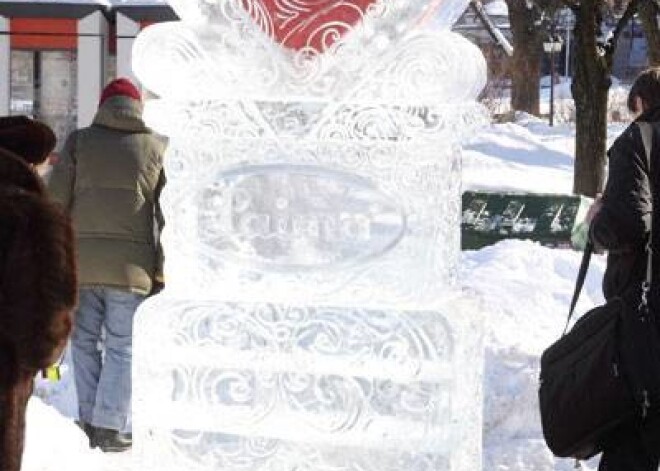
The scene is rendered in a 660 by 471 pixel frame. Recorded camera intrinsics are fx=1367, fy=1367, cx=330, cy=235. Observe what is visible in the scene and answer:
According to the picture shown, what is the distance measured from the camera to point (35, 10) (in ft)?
50.3

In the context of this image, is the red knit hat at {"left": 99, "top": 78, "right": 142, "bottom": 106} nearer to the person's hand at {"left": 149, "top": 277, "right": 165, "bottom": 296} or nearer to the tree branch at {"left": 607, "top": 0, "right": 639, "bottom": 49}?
the person's hand at {"left": 149, "top": 277, "right": 165, "bottom": 296}

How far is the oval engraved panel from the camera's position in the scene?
133 inches

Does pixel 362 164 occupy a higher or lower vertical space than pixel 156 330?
higher

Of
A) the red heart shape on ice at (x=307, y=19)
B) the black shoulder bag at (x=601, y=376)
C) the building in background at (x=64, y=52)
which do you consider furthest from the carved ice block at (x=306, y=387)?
the building in background at (x=64, y=52)

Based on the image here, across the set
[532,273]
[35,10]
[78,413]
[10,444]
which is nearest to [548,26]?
[35,10]

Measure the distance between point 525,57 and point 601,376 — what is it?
28007 mm

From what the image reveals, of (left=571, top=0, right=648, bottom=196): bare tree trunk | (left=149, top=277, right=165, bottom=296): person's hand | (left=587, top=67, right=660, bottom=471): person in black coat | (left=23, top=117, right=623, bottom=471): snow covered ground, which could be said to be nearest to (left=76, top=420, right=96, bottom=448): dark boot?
(left=23, top=117, right=623, bottom=471): snow covered ground

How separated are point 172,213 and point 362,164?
0.52m

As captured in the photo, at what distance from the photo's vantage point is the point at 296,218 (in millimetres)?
3426

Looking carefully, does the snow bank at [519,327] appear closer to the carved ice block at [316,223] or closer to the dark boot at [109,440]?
the dark boot at [109,440]

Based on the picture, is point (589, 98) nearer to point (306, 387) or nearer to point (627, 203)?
point (627, 203)

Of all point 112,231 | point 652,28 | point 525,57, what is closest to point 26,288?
point 112,231

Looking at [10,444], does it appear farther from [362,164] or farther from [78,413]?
[78,413]

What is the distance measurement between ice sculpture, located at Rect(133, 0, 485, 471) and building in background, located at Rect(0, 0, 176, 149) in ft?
37.6
